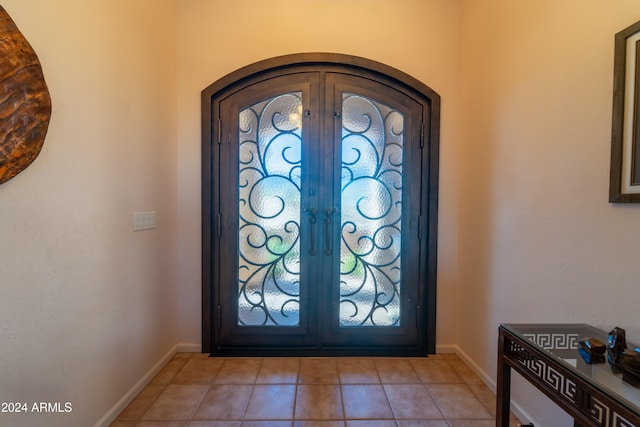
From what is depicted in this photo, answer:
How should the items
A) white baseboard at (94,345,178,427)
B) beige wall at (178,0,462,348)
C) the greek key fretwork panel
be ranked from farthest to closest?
beige wall at (178,0,462,348) → white baseboard at (94,345,178,427) → the greek key fretwork panel

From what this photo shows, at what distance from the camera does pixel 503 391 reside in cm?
124

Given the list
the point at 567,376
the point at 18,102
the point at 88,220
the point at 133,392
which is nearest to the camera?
the point at 567,376

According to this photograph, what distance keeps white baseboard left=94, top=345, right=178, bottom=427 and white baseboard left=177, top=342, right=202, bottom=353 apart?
1.8 inches

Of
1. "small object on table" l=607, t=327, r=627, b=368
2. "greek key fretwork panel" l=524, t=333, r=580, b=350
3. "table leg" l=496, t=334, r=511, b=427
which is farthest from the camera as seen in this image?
"table leg" l=496, t=334, r=511, b=427

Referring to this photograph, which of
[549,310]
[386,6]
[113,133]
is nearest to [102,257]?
[113,133]

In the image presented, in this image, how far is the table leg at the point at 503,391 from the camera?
122 centimetres

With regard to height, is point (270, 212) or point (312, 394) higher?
point (270, 212)

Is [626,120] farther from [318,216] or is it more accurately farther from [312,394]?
[312,394]

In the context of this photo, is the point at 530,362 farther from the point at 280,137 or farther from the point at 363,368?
the point at 280,137

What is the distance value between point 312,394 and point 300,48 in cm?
251

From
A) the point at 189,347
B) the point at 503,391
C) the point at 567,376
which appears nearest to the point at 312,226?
the point at 189,347

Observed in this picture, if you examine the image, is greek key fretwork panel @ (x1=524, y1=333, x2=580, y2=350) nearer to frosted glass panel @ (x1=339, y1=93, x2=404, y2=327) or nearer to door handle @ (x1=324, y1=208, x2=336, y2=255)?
frosted glass panel @ (x1=339, y1=93, x2=404, y2=327)

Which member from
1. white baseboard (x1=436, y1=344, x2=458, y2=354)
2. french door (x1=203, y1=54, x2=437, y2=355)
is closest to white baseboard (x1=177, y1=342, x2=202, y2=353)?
french door (x1=203, y1=54, x2=437, y2=355)

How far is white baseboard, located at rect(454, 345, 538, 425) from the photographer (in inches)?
62.9
